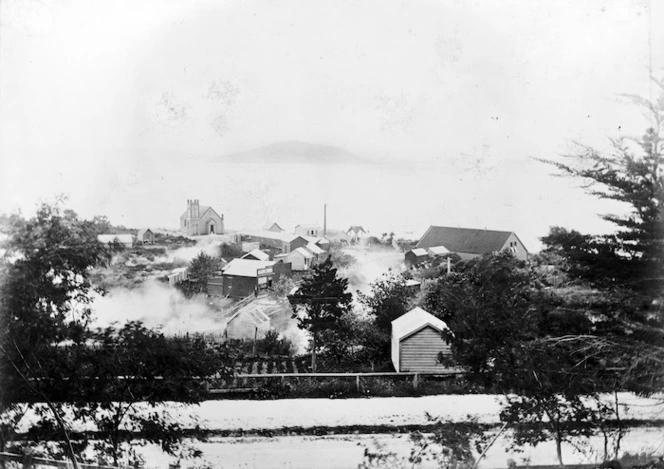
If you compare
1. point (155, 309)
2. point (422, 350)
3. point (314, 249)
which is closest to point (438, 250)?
point (422, 350)

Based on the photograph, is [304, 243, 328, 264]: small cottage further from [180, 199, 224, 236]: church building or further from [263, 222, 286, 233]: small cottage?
[180, 199, 224, 236]: church building

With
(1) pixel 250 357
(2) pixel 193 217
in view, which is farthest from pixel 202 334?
(2) pixel 193 217

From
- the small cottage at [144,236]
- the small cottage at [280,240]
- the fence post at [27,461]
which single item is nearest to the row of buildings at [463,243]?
the small cottage at [280,240]

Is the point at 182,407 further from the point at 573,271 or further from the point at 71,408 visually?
the point at 573,271


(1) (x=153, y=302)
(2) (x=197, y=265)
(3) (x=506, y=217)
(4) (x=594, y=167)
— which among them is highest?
(4) (x=594, y=167)

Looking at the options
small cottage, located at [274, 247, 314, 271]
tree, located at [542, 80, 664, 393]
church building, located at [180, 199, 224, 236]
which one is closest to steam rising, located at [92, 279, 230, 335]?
church building, located at [180, 199, 224, 236]

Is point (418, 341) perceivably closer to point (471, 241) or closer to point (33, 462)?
point (471, 241)
